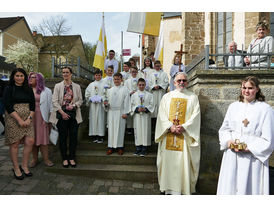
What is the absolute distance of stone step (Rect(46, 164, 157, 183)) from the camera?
4.09 metres

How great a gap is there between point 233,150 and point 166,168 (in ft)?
4.02

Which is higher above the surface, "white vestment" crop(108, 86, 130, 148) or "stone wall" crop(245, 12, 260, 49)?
"stone wall" crop(245, 12, 260, 49)

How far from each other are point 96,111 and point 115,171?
5.54ft

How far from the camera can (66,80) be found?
167 inches

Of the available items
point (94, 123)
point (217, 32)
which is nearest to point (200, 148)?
point (94, 123)

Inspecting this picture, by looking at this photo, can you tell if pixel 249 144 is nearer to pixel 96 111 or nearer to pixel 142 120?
pixel 142 120

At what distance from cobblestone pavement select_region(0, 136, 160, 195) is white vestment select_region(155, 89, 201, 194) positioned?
476 mm

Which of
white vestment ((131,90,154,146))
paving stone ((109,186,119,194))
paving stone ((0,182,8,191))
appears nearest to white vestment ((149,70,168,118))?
white vestment ((131,90,154,146))

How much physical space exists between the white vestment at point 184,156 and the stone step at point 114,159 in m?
0.82

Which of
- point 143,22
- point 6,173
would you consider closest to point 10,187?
point 6,173

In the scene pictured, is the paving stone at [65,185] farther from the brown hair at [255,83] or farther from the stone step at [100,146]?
the brown hair at [255,83]

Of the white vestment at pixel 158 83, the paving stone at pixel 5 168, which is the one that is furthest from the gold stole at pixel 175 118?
the paving stone at pixel 5 168

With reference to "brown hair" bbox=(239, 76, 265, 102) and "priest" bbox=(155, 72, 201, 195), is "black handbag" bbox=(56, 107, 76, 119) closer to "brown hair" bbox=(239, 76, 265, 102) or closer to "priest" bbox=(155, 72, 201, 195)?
"priest" bbox=(155, 72, 201, 195)

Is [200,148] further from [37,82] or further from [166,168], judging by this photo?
[37,82]
